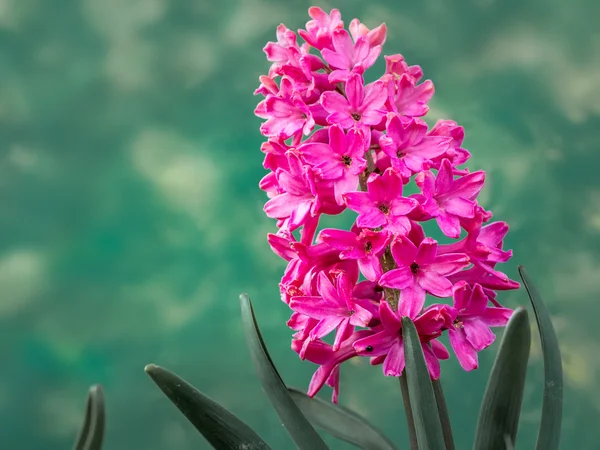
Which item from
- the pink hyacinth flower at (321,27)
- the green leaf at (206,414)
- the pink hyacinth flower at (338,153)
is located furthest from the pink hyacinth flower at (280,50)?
the green leaf at (206,414)

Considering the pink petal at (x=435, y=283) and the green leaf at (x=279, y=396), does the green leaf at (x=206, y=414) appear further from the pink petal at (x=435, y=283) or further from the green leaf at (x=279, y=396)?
the pink petal at (x=435, y=283)

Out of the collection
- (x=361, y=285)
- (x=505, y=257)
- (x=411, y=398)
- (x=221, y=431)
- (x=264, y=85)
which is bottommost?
(x=221, y=431)

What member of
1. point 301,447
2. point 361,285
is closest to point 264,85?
point 361,285

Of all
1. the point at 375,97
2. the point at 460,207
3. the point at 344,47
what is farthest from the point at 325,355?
the point at 344,47

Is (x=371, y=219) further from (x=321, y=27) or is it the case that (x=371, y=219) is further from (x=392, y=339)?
(x=321, y=27)

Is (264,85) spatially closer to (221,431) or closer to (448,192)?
(448,192)

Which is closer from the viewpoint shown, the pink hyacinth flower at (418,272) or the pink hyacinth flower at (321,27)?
the pink hyacinth flower at (418,272)

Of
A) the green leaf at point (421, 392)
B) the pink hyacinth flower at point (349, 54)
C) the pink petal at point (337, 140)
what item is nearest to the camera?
the green leaf at point (421, 392)

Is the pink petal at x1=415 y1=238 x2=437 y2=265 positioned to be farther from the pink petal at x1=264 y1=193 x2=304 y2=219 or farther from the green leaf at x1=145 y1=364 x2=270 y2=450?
the green leaf at x1=145 y1=364 x2=270 y2=450
